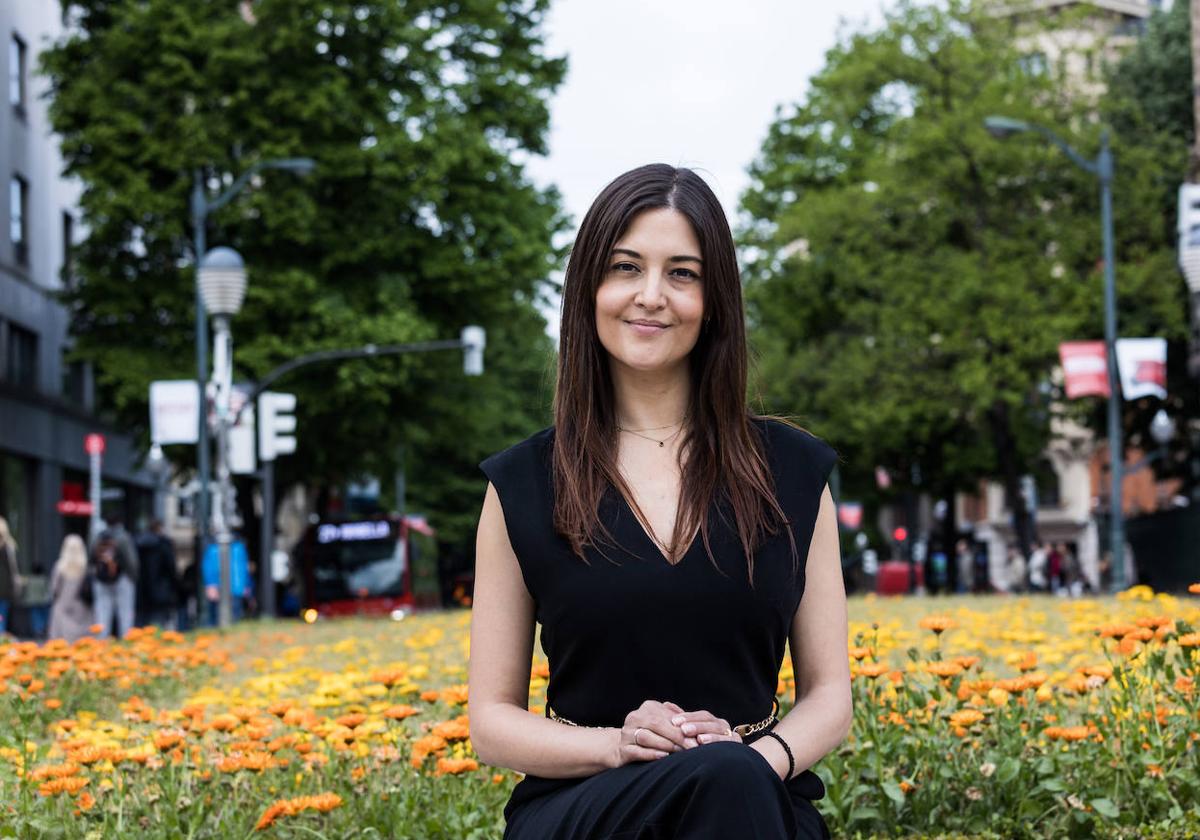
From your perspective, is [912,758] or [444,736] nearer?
[444,736]

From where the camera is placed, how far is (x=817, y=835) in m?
3.29

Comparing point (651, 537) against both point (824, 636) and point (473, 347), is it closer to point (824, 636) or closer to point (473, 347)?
point (824, 636)

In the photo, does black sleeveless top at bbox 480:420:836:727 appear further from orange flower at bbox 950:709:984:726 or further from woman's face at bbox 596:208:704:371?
orange flower at bbox 950:709:984:726

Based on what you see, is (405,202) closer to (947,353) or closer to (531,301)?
(531,301)

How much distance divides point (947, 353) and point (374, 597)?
13661mm

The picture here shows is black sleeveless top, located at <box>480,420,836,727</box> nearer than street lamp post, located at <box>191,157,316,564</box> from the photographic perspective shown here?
Yes

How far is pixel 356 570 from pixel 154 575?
1559 centimetres

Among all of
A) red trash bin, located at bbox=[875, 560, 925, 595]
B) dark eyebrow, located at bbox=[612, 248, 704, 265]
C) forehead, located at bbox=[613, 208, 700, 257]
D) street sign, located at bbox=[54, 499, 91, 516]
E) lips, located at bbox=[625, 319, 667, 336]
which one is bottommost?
red trash bin, located at bbox=[875, 560, 925, 595]

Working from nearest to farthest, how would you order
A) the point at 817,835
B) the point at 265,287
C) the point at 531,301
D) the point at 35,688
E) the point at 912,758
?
the point at 817,835 < the point at 912,758 < the point at 35,688 < the point at 265,287 < the point at 531,301

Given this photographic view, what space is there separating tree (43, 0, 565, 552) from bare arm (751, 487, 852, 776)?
93.7 feet

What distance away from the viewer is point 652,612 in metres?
3.29

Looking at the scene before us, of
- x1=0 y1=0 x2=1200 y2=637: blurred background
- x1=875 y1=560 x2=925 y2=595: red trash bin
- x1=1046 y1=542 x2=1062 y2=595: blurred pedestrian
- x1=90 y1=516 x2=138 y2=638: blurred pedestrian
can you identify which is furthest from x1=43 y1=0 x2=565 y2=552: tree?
x1=875 y1=560 x2=925 y2=595: red trash bin

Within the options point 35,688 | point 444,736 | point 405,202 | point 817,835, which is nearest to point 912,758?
point 444,736

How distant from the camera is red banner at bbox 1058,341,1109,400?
29422 millimetres
